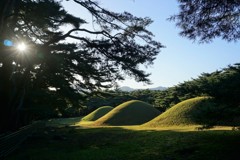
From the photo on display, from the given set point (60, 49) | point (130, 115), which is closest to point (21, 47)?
point (60, 49)

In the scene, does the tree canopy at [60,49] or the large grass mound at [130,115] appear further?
the large grass mound at [130,115]

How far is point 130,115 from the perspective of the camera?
3891cm

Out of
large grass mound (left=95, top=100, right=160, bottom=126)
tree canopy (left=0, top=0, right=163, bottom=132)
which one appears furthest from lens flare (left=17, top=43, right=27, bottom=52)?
large grass mound (left=95, top=100, right=160, bottom=126)

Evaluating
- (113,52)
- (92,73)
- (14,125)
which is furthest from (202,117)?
(14,125)

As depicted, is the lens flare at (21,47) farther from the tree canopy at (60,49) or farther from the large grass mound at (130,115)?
the large grass mound at (130,115)

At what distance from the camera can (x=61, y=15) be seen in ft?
56.7

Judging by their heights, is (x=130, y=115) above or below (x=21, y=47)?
below

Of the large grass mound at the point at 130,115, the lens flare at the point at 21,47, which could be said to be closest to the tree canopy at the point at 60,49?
the lens flare at the point at 21,47

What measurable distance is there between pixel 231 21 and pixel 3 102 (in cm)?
1320

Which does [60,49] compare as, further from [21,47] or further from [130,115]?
[130,115]

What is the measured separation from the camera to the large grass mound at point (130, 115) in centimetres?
3734

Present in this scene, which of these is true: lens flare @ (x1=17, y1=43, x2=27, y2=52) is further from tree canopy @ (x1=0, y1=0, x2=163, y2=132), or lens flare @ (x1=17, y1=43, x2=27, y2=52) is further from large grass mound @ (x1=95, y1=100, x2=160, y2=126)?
large grass mound @ (x1=95, y1=100, x2=160, y2=126)

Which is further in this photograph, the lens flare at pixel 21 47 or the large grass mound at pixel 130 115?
the large grass mound at pixel 130 115

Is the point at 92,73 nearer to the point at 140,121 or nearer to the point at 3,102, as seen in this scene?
the point at 3,102
